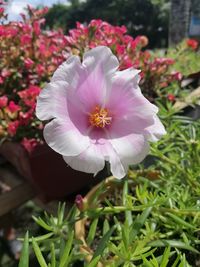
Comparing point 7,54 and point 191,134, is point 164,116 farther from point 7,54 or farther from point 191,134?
point 7,54

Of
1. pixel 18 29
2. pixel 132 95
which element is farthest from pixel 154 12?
pixel 132 95

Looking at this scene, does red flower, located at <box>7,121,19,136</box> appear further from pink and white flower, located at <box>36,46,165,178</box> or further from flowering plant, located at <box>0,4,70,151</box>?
pink and white flower, located at <box>36,46,165,178</box>

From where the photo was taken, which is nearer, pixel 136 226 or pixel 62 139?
pixel 62 139

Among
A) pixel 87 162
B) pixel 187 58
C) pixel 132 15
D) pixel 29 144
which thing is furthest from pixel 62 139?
pixel 132 15

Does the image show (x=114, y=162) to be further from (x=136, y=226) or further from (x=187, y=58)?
(x=187, y=58)

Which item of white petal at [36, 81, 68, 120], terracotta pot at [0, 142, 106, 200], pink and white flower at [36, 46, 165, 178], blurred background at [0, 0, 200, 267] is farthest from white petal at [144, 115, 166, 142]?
terracotta pot at [0, 142, 106, 200]

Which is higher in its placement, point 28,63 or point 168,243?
point 28,63

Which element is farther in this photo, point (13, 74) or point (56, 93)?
point (13, 74)

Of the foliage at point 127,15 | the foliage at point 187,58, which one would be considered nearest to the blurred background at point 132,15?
the foliage at point 127,15
